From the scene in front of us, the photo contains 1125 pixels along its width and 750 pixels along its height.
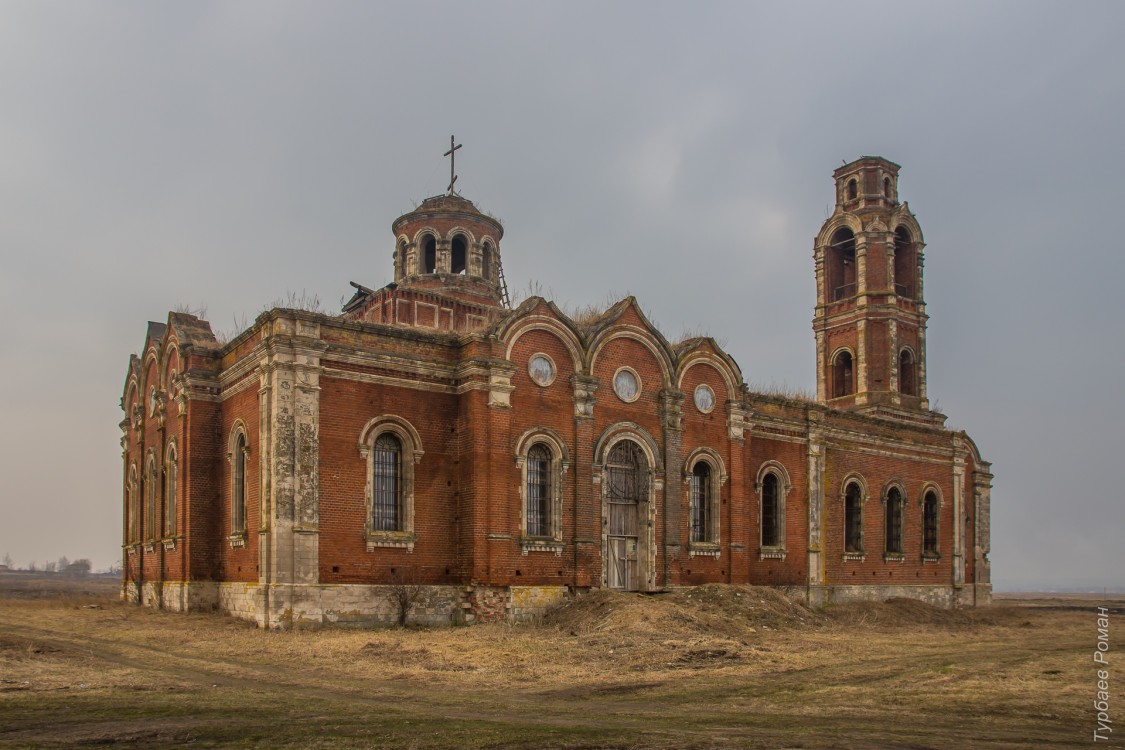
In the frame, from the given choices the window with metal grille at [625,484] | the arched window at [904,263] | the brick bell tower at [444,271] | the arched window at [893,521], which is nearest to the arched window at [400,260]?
the brick bell tower at [444,271]

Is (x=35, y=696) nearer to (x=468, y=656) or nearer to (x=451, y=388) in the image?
(x=468, y=656)

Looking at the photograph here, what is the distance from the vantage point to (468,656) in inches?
675

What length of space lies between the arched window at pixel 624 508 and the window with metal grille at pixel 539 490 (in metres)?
1.76

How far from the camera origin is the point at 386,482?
909 inches

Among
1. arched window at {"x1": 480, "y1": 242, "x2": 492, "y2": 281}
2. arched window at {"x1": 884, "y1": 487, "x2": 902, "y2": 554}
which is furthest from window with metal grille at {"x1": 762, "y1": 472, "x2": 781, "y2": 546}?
arched window at {"x1": 480, "y1": 242, "x2": 492, "y2": 281}

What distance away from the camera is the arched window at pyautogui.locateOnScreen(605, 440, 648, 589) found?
25.6m

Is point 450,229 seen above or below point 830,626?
above

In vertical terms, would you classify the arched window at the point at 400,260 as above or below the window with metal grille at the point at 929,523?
above

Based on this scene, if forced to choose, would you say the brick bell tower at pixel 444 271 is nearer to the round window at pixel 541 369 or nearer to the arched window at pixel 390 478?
the round window at pixel 541 369

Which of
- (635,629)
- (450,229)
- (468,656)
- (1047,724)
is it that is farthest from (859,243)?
(1047,724)

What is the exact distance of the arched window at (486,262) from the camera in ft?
106

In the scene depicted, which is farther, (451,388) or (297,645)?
(451,388)

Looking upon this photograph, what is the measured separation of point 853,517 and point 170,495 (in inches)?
828

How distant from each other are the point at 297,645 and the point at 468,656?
11.6 ft
